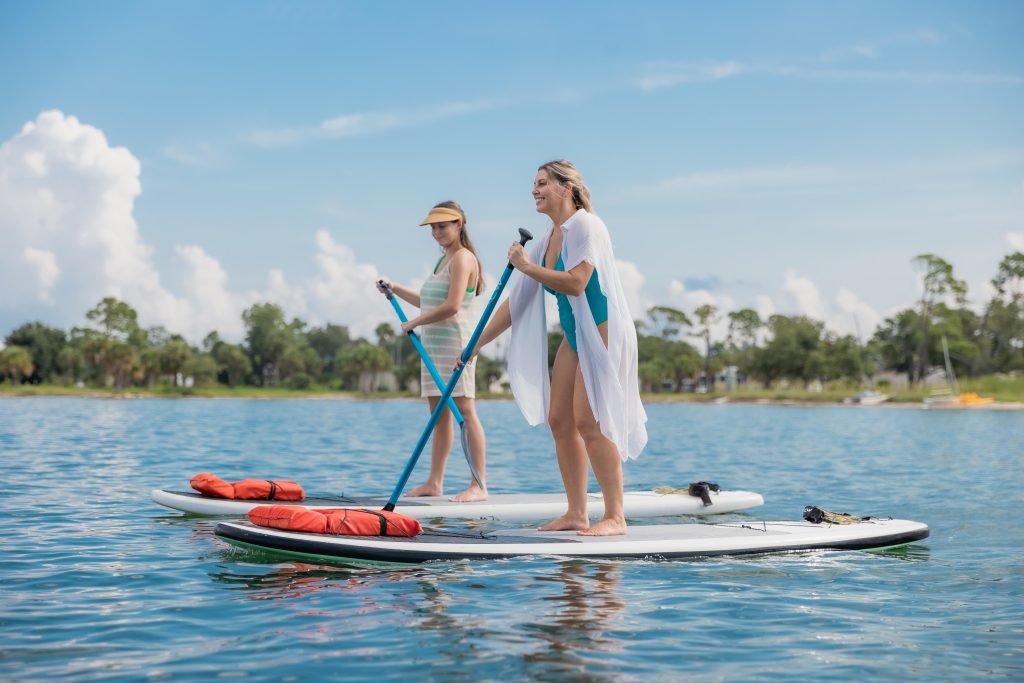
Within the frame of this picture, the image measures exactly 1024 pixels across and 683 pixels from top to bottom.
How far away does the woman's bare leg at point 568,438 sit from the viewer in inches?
263

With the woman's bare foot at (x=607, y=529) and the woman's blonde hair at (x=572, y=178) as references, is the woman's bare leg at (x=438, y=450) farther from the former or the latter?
the woman's blonde hair at (x=572, y=178)

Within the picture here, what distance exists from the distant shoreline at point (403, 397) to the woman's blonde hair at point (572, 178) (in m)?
74.1

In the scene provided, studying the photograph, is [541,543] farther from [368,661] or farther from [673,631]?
[368,661]

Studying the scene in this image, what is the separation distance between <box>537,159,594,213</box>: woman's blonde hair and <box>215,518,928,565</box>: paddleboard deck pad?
2.31m

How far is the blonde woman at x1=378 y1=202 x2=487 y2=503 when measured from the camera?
28.2 feet

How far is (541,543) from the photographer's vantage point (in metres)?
6.51

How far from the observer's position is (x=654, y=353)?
4904 inches

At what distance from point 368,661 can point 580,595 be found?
5.27 feet

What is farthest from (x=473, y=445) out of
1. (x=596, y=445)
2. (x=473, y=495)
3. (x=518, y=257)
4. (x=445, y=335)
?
(x=518, y=257)

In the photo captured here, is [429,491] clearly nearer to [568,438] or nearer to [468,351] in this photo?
[468,351]

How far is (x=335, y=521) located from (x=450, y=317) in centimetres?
277

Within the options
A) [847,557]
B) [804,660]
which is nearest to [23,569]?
[804,660]

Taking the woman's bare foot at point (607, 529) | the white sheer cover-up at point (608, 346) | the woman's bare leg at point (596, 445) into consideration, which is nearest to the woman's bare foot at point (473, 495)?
the woman's bare foot at point (607, 529)

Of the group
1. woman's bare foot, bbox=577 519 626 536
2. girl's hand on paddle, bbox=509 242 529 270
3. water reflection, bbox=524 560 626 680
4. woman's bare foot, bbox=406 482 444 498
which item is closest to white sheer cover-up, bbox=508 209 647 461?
girl's hand on paddle, bbox=509 242 529 270
